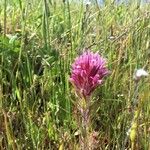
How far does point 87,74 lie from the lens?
0.90 meters

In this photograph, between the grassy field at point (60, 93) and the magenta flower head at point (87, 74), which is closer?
the magenta flower head at point (87, 74)

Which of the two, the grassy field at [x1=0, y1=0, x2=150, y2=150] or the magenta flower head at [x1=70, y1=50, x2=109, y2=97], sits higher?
the magenta flower head at [x1=70, y1=50, x2=109, y2=97]

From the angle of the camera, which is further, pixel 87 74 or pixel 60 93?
pixel 60 93

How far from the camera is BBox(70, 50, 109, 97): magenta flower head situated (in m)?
0.90

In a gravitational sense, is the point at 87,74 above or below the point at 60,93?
above

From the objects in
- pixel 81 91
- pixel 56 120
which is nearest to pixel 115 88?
pixel 56 120

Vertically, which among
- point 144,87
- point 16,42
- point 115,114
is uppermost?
point 16,42

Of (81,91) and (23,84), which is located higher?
(81,91)

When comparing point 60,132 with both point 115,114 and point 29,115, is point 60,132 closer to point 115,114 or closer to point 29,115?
point 29,115

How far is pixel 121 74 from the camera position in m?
1.63

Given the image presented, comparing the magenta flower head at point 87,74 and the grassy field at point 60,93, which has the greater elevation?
the magenta flower head at point 87,74

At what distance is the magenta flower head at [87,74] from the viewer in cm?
90

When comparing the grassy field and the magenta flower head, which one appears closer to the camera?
the magenta flower head

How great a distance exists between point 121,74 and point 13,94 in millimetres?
452
